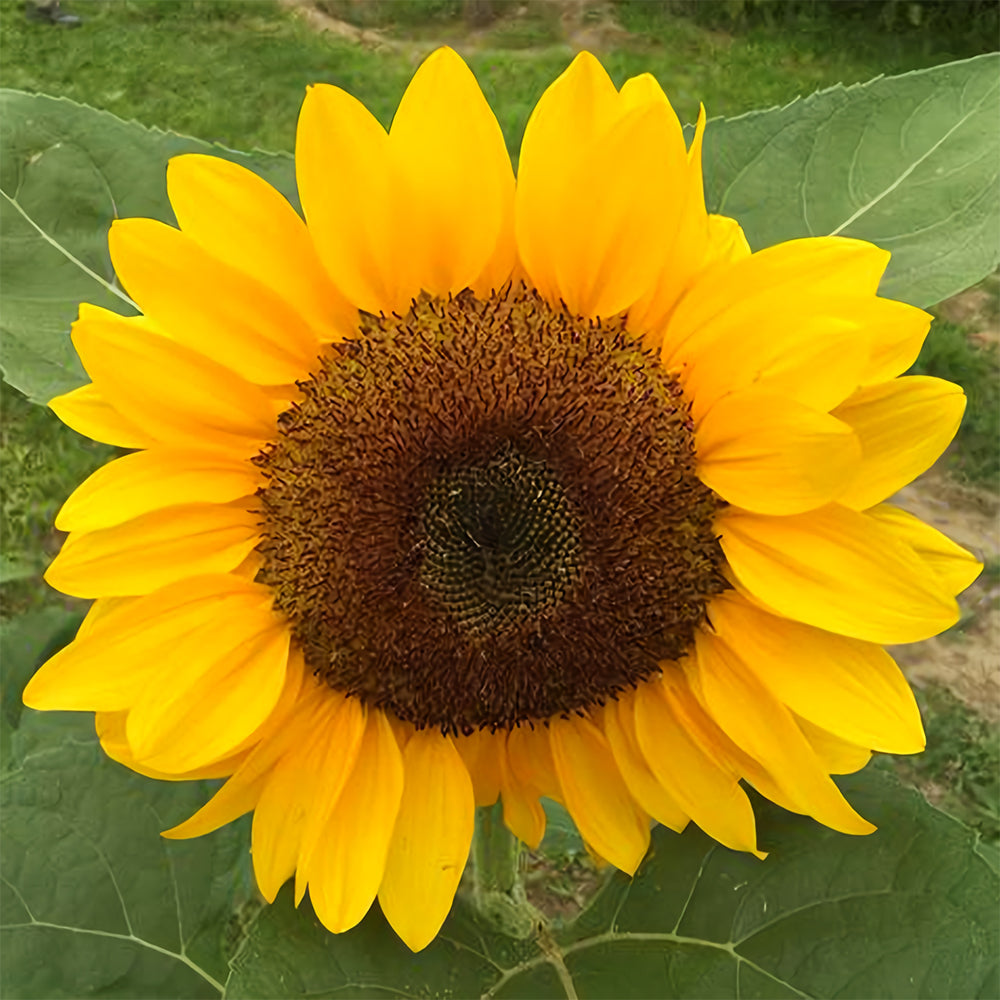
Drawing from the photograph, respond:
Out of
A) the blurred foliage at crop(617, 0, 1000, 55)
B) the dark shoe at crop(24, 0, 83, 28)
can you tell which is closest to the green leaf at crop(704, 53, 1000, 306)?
the blurred foliage at crop(617, 0, 1000, 55)

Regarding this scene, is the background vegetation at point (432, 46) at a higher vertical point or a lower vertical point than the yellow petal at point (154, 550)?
lower

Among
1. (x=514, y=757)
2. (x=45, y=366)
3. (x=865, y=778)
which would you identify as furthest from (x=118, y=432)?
(x=865, y=778)

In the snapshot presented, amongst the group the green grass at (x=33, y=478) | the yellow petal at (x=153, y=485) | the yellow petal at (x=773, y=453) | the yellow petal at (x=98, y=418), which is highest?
the yellow petal at (x=773, y=453)

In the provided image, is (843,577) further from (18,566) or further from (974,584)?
(974,584)

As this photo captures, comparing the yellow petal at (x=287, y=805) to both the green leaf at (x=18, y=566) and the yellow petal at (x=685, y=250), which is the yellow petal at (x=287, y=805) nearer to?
the yellow petal at (x=685, y=250)

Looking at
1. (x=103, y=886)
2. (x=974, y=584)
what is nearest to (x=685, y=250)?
(x=103, y=886)

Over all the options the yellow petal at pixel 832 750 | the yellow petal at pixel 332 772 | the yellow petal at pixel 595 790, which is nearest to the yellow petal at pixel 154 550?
the yellow petal at pixel 332 772
